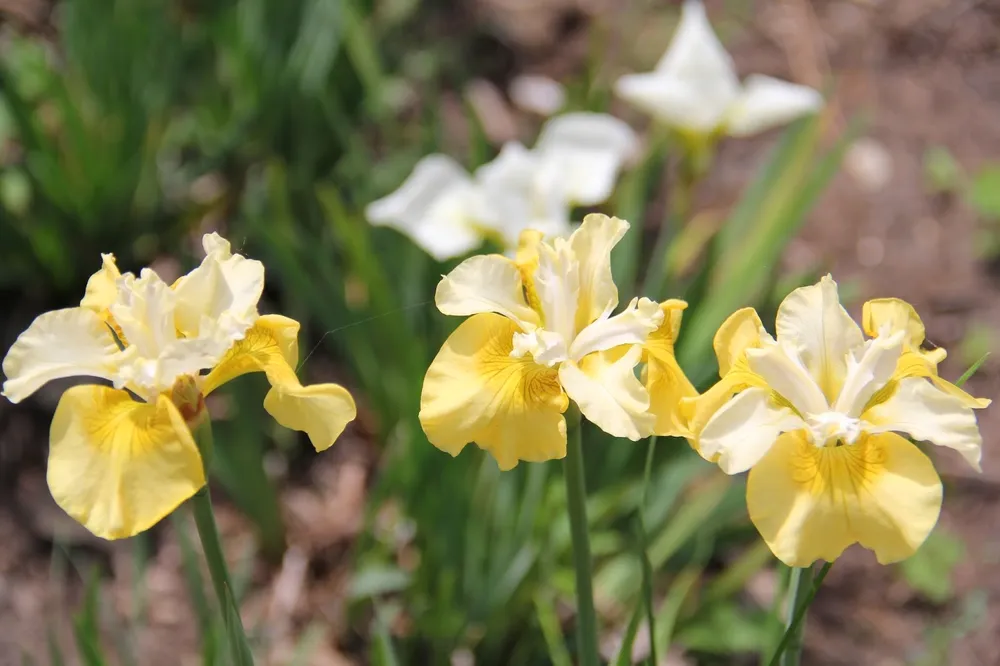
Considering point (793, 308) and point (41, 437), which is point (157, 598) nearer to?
point (41, 437)

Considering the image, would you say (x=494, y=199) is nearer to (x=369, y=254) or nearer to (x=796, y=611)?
(x=369, y=254)

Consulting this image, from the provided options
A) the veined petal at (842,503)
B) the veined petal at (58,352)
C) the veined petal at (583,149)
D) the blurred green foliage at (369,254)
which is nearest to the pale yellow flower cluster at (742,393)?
the veined petal at (842,503)

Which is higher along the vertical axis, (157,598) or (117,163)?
(117,163)

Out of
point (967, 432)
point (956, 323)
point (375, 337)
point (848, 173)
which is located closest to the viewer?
point (967, 432)

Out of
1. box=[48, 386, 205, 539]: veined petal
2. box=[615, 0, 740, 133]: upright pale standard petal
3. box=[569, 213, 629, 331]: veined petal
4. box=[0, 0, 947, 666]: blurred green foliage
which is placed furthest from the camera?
box=[615, 0, 740, 133]: upright pale standard petal

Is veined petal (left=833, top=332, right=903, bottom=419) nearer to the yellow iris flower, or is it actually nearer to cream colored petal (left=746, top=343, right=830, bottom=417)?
cream colored petal (left=746, top=343, right=830, bottom=417)

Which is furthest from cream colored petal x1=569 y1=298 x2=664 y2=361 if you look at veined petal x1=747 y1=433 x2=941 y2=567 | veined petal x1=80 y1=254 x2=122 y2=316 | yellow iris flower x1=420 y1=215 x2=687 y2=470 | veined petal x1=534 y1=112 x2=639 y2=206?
veined petal x1=534 y1=112 x2=639 y2=206

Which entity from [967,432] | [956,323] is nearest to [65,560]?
[967,432]
